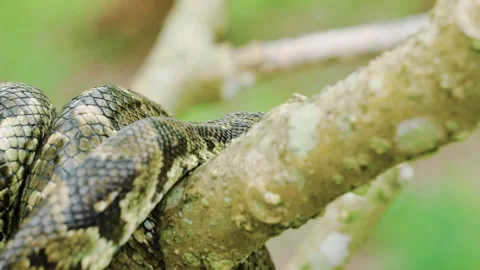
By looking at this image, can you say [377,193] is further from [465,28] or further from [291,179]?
[465,28]

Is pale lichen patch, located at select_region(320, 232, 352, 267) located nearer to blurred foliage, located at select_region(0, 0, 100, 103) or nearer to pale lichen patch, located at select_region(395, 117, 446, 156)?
pale lichen patch, located at select_region(395, 117, 446, 156)

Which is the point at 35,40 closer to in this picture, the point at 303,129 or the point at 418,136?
the point at 303,129

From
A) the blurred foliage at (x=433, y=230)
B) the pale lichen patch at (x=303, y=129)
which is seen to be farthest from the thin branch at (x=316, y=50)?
the pale lichen patch at (x=303, y=129)

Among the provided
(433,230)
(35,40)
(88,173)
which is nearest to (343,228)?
(88,173)

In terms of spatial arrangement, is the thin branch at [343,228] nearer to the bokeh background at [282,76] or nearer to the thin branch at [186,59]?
the thin branch at [186,59]

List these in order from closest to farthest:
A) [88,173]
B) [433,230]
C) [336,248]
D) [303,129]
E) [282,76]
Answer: [303,129] < [88,173] < [336,248] < [433,230] < [282,76]

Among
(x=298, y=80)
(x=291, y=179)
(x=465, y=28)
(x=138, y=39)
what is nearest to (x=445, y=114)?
(x=465, y=28)

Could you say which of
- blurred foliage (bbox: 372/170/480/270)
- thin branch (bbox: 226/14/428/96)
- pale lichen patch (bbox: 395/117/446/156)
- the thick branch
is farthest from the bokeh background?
pale lichen patch (bbox: 395/117/446/156)
